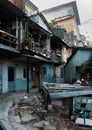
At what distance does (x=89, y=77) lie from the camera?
25016 millimetres

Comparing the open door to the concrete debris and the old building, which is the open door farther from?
the concrete debris

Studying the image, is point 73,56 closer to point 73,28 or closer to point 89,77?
point 89,77

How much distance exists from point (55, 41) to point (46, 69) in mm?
4256

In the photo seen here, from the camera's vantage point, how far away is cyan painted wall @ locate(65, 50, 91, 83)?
26562mm

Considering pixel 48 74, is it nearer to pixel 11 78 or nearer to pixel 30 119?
pixel 11 78

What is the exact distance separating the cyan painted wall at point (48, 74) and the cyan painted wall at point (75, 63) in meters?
3.40

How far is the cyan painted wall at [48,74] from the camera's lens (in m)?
23.7

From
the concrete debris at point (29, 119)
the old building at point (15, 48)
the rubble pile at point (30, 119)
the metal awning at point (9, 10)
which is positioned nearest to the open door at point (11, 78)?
the old building at point (15, 48)

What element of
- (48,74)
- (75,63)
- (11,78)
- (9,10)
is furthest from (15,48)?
(75,63)

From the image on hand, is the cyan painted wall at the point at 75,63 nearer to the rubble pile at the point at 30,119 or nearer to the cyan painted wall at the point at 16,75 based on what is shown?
the cyan painted wall at the point at 16,75

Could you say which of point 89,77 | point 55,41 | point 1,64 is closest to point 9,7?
point 1,64

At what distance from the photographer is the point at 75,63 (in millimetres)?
27609

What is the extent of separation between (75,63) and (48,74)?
486 centimetres

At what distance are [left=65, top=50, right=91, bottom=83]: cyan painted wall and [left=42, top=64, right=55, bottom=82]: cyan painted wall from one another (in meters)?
3.40
